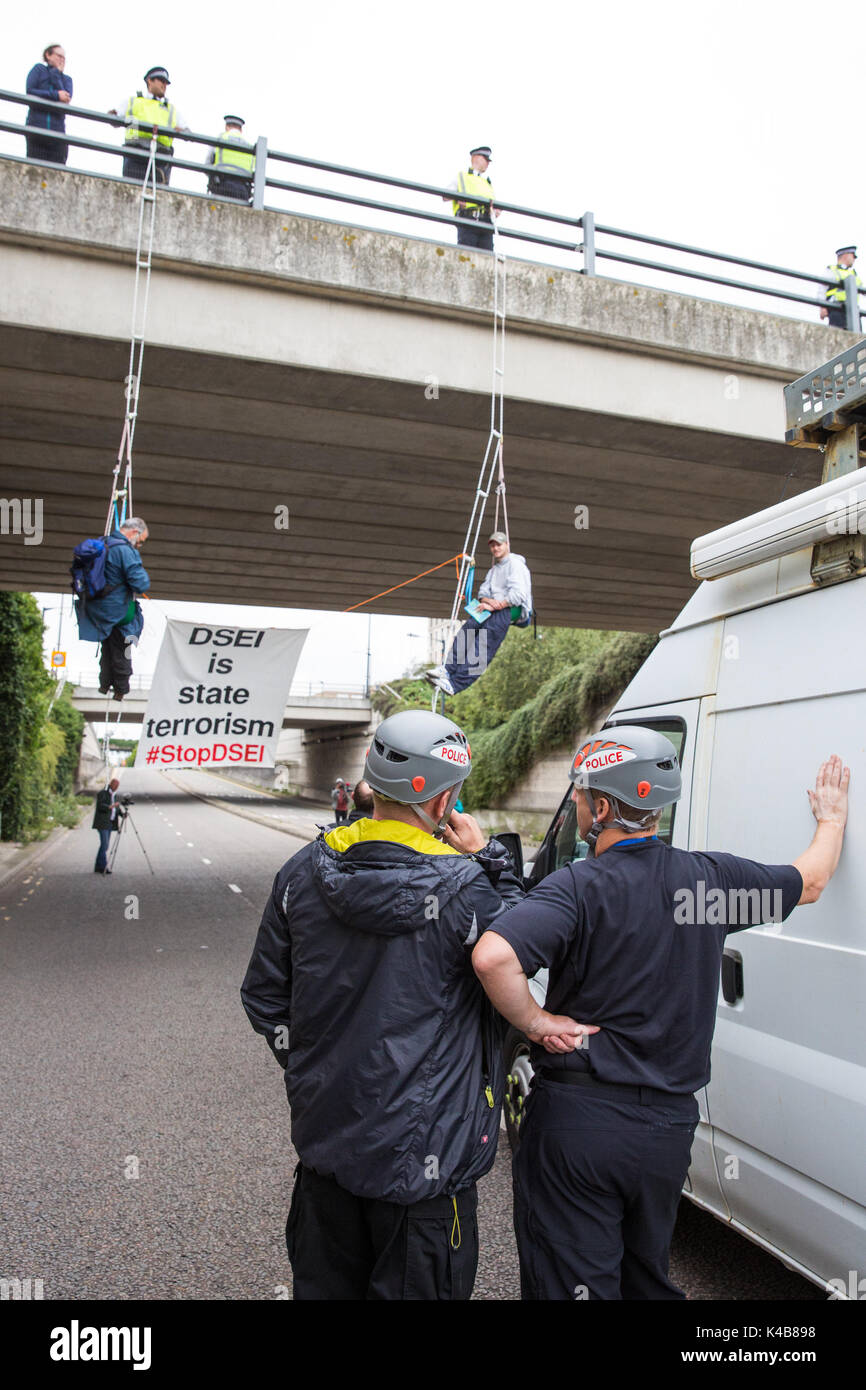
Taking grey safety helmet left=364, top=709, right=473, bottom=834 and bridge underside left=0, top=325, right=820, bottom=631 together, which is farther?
bridge underside left=0, top=325, right=820, bottom=631

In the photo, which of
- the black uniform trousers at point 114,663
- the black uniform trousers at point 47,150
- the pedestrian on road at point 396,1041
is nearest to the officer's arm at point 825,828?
the pedestrian on road at point 396,1041

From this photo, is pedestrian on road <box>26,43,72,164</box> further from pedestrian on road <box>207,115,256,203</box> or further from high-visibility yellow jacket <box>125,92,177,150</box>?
pedestrian on road <box>207,115,256,203</box>

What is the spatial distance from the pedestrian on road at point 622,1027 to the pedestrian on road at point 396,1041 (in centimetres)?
14

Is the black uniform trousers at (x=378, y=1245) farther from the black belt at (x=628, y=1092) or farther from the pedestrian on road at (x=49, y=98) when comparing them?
the pedestrian on road at (x=49, y=98)

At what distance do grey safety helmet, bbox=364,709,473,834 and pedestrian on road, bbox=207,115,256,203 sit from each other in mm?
7299

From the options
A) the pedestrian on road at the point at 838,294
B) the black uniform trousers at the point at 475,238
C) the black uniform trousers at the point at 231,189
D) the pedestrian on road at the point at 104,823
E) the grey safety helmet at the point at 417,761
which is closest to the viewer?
the grey safety helmet at the point at 417,761

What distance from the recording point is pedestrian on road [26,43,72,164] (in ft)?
25.7

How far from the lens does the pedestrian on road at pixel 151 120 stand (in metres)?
7.95

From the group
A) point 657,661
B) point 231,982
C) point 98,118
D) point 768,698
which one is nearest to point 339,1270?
point 768,698

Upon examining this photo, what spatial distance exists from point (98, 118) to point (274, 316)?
84.9 inches

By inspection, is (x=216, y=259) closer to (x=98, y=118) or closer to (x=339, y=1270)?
(x=98, y=118)

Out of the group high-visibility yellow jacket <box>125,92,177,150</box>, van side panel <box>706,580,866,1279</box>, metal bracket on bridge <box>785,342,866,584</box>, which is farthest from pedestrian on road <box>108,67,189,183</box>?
van side panel <box>706,580,866,1279</box>

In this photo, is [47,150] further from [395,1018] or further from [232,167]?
[395,1018]

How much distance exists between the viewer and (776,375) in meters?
9.42
